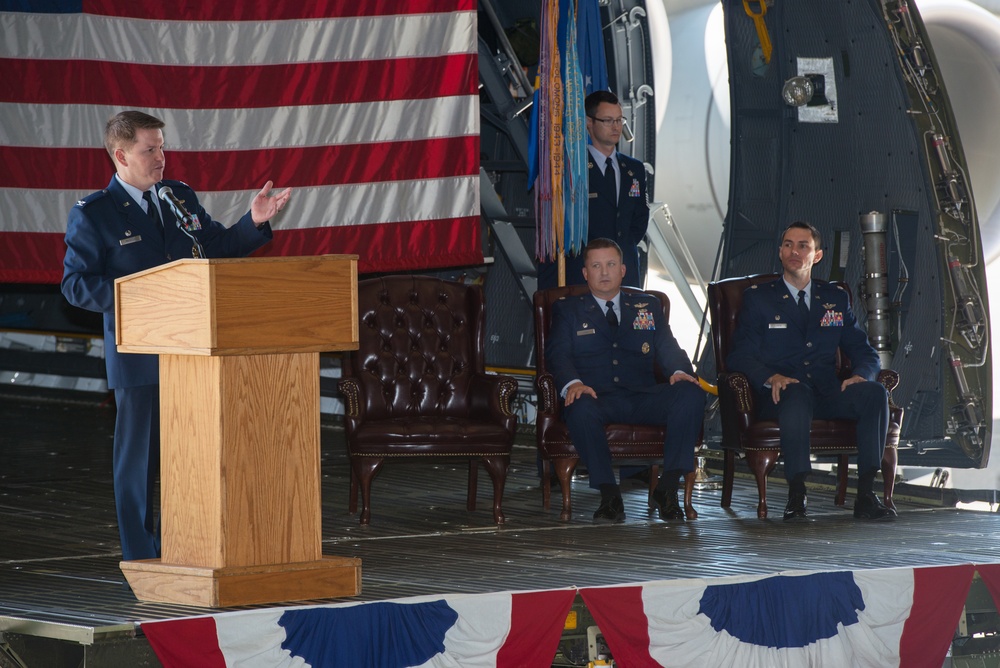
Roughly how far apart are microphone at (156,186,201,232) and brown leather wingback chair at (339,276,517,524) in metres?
1.51

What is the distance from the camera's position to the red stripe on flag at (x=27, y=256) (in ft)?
21.2

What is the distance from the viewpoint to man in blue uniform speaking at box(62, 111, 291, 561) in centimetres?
402

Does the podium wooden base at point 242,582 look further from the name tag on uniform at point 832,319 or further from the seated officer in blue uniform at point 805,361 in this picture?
the name tag on uniform at point 832,319

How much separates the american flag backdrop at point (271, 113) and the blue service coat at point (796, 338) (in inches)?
61.0

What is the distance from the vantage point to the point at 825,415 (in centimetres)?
569

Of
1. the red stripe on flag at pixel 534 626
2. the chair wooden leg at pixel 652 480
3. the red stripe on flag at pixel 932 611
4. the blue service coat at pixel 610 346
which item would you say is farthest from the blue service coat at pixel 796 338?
the red stripe on flag at pixel 534 626

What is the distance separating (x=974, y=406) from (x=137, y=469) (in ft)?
13.6

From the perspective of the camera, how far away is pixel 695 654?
4.24m

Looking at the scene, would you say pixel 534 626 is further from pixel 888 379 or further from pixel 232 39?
pixel 232 39

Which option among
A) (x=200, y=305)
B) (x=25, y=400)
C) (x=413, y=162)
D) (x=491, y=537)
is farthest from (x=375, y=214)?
(x=25, y=400)

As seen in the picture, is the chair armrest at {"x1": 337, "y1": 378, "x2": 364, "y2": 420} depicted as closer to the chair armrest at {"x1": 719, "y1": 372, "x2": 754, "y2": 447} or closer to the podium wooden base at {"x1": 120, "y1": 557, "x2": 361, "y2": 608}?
the chair armrest at {"x1": 719, "y1": 372, "x2": 754, "y2": 447}

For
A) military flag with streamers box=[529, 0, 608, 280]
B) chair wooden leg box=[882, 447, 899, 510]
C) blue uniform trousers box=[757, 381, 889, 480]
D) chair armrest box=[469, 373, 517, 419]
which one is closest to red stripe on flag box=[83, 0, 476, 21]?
military flag with streamers box=[529, 0, 608, 280]

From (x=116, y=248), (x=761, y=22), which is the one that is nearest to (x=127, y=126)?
(x=116, y=248)

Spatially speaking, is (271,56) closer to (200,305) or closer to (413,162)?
(413,162)
